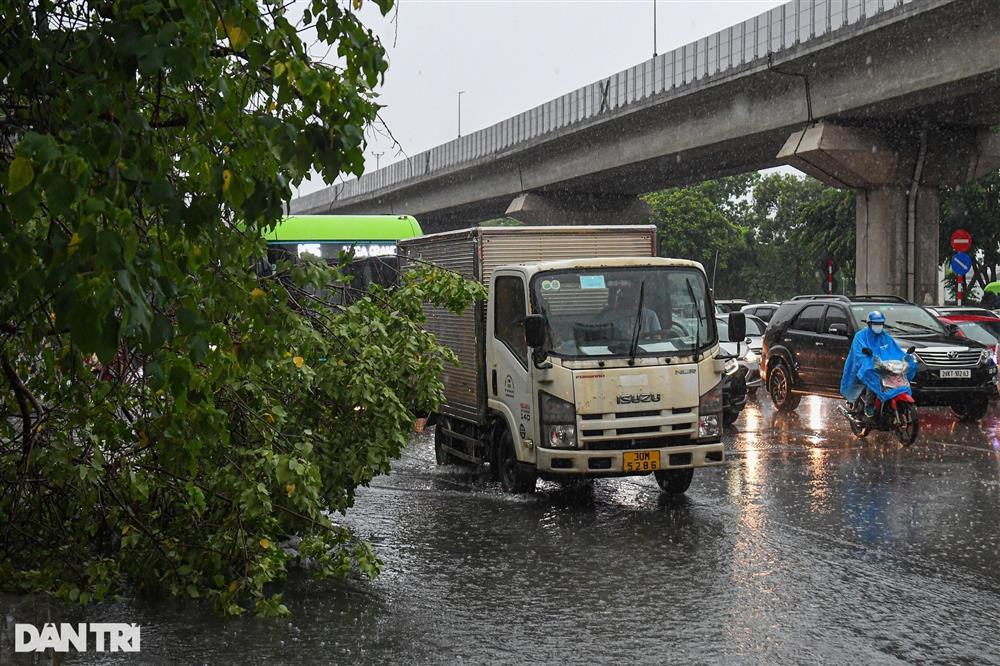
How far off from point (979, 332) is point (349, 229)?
38.6 feet

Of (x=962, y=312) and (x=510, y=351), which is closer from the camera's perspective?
(x=510, y=351)

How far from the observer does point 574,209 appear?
48.8 metres

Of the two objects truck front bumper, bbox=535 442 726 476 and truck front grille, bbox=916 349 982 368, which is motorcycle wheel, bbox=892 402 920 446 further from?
truck front bumper, bbox=535 442 726 476

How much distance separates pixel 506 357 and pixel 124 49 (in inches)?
323

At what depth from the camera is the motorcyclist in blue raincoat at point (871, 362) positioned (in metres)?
15.4

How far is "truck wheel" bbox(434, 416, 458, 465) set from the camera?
44.8 feet

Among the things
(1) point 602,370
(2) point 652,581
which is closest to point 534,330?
(1) point 602,370

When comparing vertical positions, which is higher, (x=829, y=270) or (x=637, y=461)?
(x=829, y=270)

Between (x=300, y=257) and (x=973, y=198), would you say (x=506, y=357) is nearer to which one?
(x=300, y=257)

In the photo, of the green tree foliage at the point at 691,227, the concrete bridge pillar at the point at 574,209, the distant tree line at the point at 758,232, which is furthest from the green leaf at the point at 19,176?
the green tree foliage at the point at 691,227

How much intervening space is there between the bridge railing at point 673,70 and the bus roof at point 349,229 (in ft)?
5.36

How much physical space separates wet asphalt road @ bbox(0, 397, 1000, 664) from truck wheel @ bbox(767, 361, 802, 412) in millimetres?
7639

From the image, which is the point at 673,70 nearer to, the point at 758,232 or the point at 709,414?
the point at 709,414

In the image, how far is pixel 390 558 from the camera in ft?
28.7
